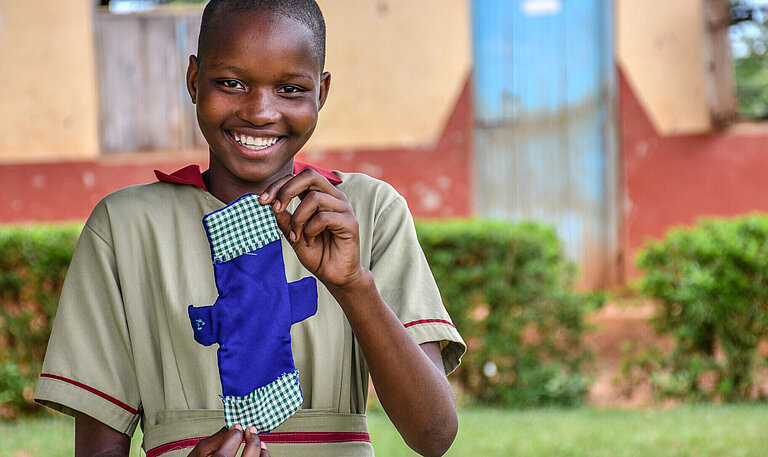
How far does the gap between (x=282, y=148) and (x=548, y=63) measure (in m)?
5.55

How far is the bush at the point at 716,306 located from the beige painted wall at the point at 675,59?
1366mm

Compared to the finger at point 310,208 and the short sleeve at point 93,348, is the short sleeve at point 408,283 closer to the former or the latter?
the finger at point 310,208

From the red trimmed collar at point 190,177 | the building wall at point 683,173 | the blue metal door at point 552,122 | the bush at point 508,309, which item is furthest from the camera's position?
the blue metal door at point 552,122

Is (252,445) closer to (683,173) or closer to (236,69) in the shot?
(236,69)

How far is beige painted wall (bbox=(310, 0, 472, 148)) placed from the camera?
6766 millimetres

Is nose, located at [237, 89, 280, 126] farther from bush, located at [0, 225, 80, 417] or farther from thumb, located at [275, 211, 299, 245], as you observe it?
bush, located at [0, 225, 80, 417]

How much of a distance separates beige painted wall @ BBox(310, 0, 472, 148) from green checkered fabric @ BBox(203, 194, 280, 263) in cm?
519

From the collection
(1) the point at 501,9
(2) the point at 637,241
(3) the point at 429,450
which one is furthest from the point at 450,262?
(3) the point at 429,450

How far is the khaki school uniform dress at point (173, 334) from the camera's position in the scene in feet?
5.50

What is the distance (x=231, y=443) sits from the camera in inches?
58.2

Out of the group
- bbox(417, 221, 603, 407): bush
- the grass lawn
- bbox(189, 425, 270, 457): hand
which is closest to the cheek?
bbox(189, 425, 270, 457): hand

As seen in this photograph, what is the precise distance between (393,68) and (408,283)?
5.21 metres

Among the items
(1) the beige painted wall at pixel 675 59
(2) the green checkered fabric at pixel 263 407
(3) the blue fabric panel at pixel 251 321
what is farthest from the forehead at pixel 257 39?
(1) the beige painted wall at pixel 675 59

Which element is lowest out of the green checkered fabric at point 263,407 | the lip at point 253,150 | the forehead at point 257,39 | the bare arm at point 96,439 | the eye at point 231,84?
the bare arm at point 96,439
